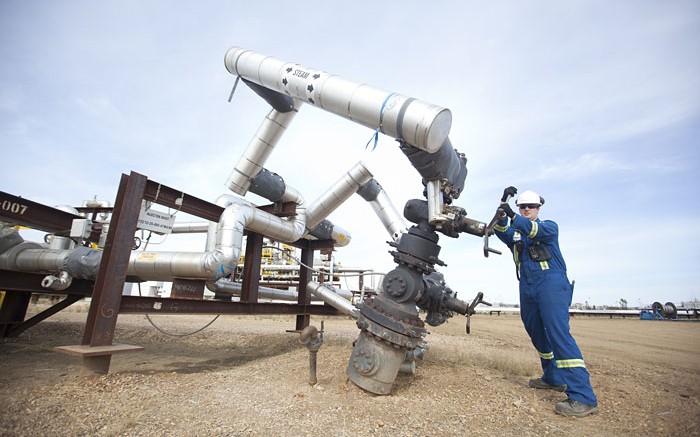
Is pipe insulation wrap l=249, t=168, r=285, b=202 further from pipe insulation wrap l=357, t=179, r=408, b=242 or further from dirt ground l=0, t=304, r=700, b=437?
dirt ground l=0, t=304, r=700, b=437

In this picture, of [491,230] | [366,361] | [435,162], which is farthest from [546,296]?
[366,361]

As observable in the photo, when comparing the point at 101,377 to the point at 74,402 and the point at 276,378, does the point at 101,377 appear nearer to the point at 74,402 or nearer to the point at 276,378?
the point at 74,402

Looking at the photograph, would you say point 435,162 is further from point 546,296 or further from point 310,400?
point 310,400

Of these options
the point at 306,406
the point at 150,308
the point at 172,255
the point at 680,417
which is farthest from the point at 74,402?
the point at 680,417

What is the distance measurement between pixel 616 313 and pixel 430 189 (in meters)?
31.9

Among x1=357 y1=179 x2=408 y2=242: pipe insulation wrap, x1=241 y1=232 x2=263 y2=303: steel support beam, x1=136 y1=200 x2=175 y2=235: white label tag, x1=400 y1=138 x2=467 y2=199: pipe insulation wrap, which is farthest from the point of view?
x1=357 y1=179 x2=408 y2=242: pipe insulation wrap

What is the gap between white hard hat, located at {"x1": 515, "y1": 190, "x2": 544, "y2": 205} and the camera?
4.79 metres

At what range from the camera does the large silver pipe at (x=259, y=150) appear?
21.0 feet

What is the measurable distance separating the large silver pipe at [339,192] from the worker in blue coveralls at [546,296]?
3.28 m

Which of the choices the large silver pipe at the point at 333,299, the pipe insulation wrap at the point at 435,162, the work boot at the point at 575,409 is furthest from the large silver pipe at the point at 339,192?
the work boot at the point at 575,409

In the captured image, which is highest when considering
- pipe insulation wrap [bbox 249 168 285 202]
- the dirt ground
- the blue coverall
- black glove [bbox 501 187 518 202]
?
pipe insulation wrap [bbox 249 168 285 202]

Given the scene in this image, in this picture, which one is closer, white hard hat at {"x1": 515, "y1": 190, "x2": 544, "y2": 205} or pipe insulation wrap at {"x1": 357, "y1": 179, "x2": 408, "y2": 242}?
white hard hat at {"x1": 515, "y1": 190, "x2": 544, "y2": 205}

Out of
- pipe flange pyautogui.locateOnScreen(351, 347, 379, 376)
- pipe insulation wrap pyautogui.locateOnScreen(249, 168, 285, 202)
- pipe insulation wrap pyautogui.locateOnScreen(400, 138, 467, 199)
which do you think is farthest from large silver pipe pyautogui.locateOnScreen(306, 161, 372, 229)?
pipe flange pyautogui.locateOnScreen(351, 347, 379, 376)

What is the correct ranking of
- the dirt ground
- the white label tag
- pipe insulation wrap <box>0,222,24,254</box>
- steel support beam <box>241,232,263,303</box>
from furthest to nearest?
steel support beam <box>241,232,263,303</box>, pipe insulation wrap <box>0,222,24,254</box>, the white label tag, the dirt ground
